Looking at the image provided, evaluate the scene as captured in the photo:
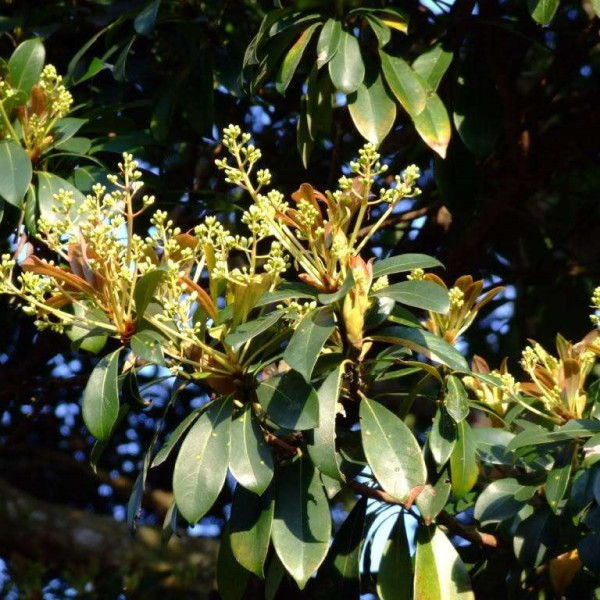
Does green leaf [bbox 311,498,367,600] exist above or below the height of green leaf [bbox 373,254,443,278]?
below

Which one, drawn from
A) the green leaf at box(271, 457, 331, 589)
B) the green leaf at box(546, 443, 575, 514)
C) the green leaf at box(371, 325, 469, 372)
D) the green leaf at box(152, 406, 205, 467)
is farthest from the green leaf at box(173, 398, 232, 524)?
the green leaf at box(546, 443, 575, 514)

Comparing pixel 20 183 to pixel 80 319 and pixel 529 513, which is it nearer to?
pixel 80 319

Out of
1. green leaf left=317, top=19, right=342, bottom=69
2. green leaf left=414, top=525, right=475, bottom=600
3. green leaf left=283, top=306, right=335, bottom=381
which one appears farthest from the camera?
green leaf left=317, top=19, right=342, bottom=69

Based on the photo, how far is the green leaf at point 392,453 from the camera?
1.40m

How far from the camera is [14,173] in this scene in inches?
68.5

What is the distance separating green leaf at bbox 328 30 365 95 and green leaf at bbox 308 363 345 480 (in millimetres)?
614

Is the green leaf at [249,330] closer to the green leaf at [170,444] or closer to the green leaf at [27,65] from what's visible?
the green leaf at [170,444]

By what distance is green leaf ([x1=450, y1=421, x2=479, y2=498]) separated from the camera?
1.50 metres

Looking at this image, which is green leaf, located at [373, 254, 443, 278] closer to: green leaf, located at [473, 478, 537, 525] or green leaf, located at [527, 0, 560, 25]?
green leaf, located at [473, 478, 537, 525]

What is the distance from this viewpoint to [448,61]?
206 cm

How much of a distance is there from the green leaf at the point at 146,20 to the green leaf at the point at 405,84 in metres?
0.44

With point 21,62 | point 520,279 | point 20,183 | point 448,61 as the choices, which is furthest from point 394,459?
point 520,279

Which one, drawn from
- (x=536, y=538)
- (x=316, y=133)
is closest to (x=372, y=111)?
(x=316, y=133)

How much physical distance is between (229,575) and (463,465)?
1.33ft
